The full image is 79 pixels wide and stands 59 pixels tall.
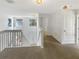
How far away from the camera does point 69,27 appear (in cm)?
1016

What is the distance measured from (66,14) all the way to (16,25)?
514 cm

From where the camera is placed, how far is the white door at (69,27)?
1009cm

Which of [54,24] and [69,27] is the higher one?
[54,24]

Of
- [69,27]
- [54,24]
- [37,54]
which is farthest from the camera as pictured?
[54,24]

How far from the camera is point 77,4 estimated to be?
9.02 meters

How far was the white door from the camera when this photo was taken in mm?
10086

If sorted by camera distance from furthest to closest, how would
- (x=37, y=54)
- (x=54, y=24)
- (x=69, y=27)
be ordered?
(x=54, y=24) < (x=69, y=27) < (x=37, y=54)

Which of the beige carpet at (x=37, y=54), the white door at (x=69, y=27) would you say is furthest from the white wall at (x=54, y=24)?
the beige carpet at (x=37, y=54)

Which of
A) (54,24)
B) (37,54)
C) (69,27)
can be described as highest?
(54,24)

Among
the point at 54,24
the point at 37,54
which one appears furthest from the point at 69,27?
the point at 37,54

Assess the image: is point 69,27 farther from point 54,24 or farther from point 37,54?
point 37,54

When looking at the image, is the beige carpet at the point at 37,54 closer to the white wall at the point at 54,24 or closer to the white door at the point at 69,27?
the white door at the point at 69,27

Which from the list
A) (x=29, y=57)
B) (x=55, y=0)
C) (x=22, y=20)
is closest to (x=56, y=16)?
(x=22, y=20)

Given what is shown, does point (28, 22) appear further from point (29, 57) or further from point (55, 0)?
point (29, 57)
